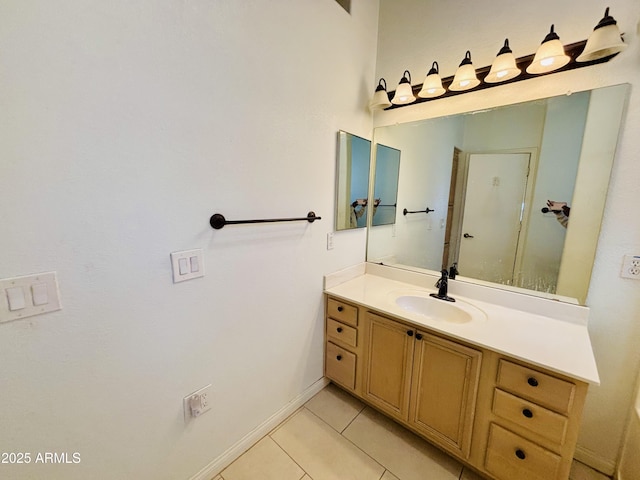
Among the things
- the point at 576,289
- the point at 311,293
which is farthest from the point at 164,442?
the point at 576,289

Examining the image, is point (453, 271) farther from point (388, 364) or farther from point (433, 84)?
point (433, 84)

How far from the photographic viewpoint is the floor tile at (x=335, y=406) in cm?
165

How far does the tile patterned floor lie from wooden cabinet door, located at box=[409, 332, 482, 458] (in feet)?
0.52

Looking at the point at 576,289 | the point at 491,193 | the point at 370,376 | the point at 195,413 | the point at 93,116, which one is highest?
the point at 93,116

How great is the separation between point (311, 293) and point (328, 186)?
72cm

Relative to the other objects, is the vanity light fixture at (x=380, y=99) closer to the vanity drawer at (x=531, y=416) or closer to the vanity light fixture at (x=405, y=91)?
the vanity light fixture at (x=405, y=91)

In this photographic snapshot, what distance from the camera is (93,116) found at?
2.67ft

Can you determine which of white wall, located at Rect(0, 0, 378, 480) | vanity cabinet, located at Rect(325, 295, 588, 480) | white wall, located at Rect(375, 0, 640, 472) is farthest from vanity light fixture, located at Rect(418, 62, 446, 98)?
vanity cabinet, located at Rect(325, 295, 588, 480)

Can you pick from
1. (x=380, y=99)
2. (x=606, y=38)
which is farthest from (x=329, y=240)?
(x=606, y=38)

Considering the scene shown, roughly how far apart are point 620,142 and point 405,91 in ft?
3.62

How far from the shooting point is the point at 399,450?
1455 mm

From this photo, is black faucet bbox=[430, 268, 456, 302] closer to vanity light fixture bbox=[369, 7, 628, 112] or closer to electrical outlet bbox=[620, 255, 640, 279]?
electrical outlet bbox=[620, 255, 640, 279]

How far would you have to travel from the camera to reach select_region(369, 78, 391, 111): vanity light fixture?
175 centimetres

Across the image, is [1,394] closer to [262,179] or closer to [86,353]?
[86,353]
